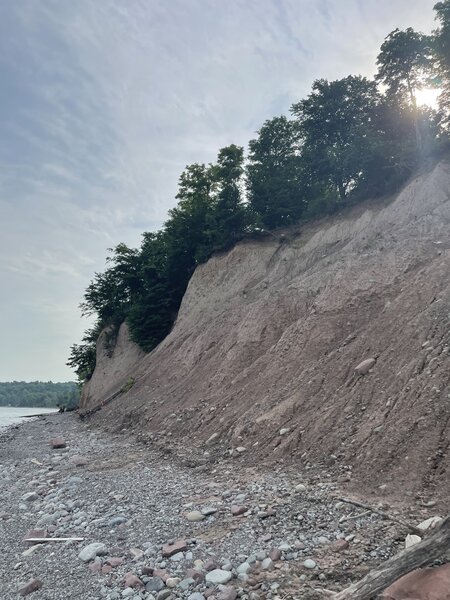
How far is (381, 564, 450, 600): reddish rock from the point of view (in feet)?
12.4

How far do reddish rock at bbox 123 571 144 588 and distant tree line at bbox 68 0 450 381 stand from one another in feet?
68.5

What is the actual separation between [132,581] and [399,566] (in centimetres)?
315

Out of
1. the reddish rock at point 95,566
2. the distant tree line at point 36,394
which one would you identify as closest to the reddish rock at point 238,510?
the reddish rock at point 95,566

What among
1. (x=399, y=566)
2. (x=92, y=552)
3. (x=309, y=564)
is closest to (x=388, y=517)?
(x=309, y=564)

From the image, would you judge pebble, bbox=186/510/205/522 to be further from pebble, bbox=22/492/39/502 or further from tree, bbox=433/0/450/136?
tree, bbox=433/0/450/136

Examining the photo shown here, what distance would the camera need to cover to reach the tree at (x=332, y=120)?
25.6 m

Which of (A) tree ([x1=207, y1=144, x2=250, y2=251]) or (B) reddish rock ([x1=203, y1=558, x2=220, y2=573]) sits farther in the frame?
(A) tree ([x1=207, y1=144, x2=250, y2=251])

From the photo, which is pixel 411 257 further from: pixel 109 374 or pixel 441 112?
pixel 109 374

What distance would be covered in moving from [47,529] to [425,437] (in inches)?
255

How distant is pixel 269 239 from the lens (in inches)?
995

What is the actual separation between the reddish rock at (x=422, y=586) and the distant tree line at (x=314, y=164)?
20448 mm

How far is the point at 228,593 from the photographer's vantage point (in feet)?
15.3

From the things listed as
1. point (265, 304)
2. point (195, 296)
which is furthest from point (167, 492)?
point (195, 296)

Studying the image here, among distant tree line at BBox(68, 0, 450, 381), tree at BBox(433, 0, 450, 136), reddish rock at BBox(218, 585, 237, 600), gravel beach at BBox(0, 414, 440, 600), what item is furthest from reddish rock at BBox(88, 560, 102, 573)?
tree at BBox(433, 0, 450, 136)
